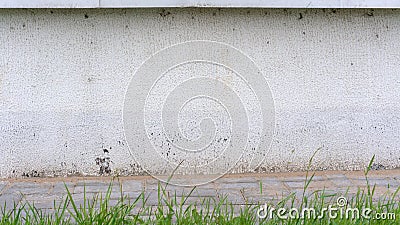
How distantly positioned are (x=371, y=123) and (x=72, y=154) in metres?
2.47

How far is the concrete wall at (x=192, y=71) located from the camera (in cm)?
490

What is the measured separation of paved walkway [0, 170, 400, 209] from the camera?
14.5 feet

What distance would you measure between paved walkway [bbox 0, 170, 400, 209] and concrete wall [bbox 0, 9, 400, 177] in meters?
0.13

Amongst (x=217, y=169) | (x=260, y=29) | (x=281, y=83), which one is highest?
(x=260, y=29)

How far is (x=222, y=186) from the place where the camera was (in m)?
4.73

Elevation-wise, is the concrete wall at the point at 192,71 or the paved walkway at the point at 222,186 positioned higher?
the concrete wall at the point at 192,71

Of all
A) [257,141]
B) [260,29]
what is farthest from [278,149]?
[260,29]

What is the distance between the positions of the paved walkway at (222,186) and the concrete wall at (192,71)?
0.43 feet

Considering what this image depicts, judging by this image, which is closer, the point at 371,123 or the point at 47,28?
the point at 47,28

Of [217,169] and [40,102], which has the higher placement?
[40,102]

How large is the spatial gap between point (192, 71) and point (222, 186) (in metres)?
0.98

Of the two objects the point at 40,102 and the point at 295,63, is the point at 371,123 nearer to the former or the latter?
the point at 295,63

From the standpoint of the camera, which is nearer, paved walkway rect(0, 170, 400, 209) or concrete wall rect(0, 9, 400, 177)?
paved walkway rect(0, 170, 400, 209)

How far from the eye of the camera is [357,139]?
205 inches
